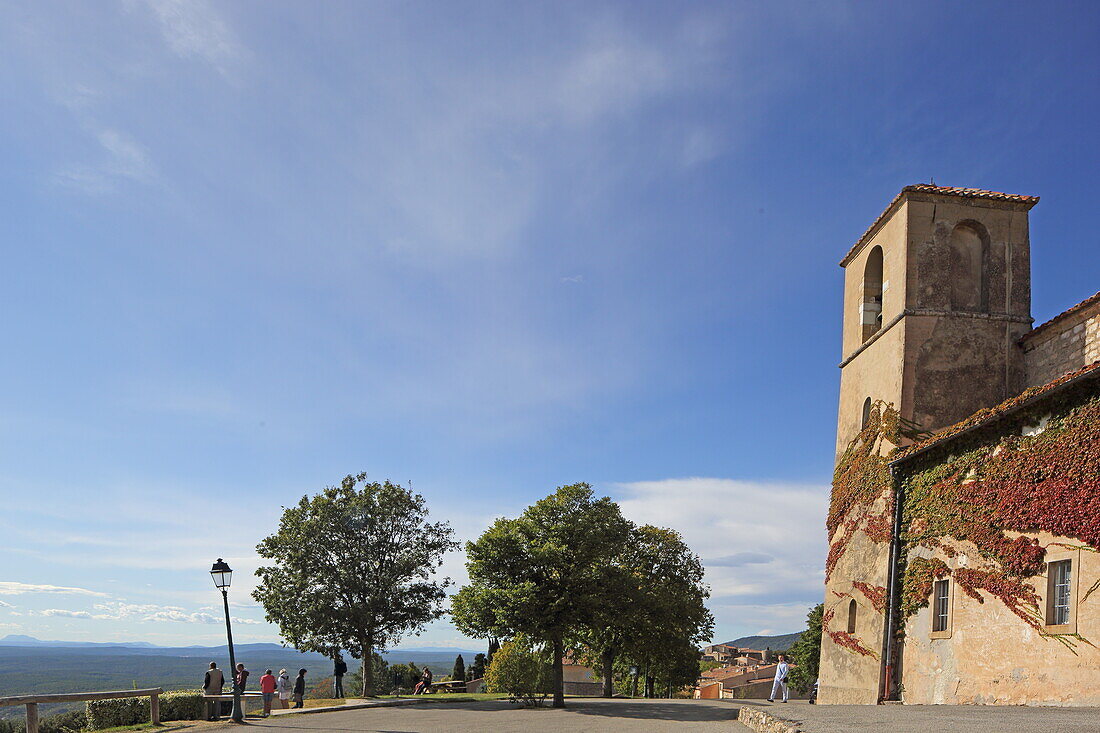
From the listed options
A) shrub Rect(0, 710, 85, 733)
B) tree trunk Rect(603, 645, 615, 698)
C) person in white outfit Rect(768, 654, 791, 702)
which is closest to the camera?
shrub Rect(0, 710, 85, 733)

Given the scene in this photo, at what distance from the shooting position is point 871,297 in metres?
25.8

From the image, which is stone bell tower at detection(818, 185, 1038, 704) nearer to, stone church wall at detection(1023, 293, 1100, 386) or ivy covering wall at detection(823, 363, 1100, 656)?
ivy covering wall at detection(823, 363, 1100, 656)

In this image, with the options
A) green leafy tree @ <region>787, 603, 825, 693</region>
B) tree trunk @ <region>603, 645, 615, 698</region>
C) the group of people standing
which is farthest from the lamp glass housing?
green leafy tree @ <region>787, 603, 825, 693</region>

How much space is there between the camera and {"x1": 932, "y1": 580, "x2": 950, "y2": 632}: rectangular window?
19.1 meters

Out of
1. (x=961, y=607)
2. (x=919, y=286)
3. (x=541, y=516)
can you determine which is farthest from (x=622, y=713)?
(x=919, y=286)

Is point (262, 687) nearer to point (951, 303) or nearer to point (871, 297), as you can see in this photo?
point (871, 297)

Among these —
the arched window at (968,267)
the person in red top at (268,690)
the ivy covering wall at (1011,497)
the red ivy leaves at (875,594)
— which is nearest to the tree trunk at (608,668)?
the person in red top at (268,690)

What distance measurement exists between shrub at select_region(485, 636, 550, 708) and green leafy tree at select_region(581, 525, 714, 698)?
79.0 inches

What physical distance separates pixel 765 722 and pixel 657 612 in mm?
19150

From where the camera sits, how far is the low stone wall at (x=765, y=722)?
41.3 ft

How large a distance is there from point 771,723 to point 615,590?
14.9m

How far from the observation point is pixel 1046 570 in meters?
15.9

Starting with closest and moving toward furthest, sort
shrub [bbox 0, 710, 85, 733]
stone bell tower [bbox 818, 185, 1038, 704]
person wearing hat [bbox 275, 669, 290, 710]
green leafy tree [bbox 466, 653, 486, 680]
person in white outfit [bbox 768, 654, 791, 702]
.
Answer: shrub [bbox 0, 710, 85, 733] < stone bell tower [bbox 818, 185, 1038, 704] < person in white outfit [bbox 768, 654, 791, 702] < person wearing hat [bbox 275, 669, 290, 710] < green leafy tree [bbox 466, 653, 486, 680]

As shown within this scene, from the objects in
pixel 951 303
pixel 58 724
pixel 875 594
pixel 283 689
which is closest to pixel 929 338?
pixel 951 303
